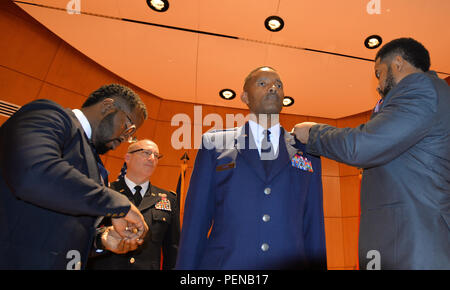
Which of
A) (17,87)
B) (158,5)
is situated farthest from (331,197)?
(17,87)

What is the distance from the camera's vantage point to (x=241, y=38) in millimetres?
3830

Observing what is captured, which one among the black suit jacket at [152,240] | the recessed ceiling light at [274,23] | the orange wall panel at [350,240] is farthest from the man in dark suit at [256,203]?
the orange wall panel at [350,240]

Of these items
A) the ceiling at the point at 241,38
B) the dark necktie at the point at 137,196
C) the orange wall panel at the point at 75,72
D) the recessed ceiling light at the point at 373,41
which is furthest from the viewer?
the orange wall panel at the point at 75,72

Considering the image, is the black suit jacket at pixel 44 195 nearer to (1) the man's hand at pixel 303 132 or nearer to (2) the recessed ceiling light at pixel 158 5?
(1) the man's hand at pixel 303 132

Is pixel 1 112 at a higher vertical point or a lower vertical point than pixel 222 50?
lower

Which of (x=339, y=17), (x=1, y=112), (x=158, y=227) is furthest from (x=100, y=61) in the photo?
(x=339, y=17)

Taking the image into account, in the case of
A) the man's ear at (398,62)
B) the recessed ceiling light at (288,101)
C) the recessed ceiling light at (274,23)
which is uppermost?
the recessed ceiling light at (274,23)

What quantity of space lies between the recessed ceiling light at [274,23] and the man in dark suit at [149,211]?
1.86 meters

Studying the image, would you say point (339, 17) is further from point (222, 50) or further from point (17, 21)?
point (17, 21)

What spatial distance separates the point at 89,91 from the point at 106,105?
314 centimetres

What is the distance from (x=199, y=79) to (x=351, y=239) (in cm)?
336

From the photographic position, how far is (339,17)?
338 centimetres

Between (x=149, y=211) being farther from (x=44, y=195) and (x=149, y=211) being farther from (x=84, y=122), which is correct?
(x=44, y=195)

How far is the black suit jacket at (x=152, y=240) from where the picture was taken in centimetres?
232
